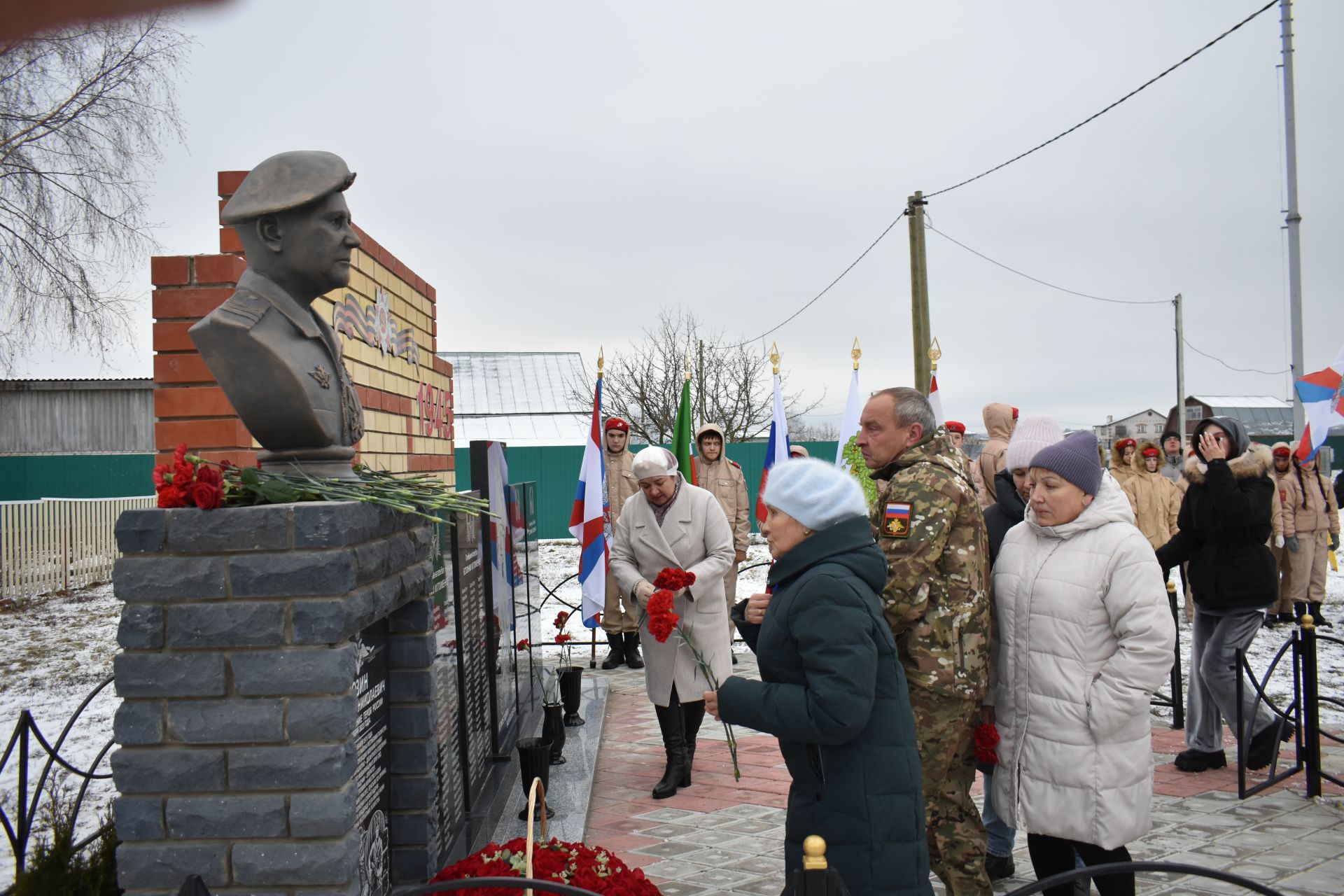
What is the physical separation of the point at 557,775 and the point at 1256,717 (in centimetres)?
378

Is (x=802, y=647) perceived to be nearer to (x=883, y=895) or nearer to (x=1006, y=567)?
(x=883, y=895)

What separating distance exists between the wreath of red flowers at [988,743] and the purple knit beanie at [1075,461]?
2.89 feet

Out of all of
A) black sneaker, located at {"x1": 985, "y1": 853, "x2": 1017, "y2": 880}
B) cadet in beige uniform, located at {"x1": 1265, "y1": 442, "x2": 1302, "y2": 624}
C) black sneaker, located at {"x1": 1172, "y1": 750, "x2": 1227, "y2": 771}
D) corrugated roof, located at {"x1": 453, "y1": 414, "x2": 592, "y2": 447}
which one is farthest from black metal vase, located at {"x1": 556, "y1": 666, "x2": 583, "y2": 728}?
corrugated roof, located at {"x1": 453, "y1": 414, "x2": 592, "y2": 447}

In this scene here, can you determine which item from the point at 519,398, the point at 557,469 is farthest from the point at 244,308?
the point at 519,398

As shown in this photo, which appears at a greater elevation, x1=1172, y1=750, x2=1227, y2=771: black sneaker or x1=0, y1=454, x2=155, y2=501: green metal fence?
x1=0, y1=454, x2=155, y2=501: green metal fence

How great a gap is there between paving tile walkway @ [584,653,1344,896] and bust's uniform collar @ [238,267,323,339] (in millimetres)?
2626

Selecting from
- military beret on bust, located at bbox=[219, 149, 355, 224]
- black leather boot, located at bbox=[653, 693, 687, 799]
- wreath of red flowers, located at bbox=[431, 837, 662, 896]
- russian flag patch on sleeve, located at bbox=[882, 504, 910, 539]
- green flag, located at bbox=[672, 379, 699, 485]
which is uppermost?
military beret on bust, located at bbox=[219, 149, 355, 224]

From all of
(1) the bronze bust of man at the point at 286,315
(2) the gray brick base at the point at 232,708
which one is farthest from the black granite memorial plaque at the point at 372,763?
(1) the bronze bust of man at the point at 286,315

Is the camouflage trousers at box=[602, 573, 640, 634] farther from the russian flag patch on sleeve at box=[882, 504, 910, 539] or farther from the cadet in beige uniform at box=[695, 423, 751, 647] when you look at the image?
the russian flag patch on sleeve at box=[882, 504, 910, 539]

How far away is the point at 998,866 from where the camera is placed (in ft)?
13.1

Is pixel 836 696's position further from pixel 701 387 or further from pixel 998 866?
pixel 701 387

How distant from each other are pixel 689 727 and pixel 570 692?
1.11 meters

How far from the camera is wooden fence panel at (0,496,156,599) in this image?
13.0m

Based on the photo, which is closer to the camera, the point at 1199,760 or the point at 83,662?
the point at 1199,760
